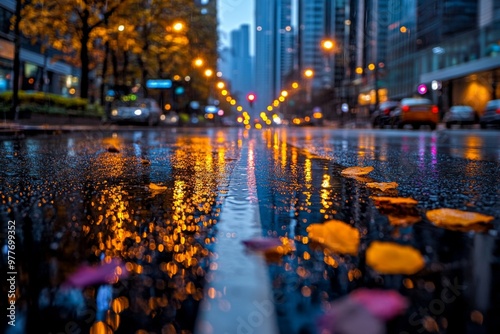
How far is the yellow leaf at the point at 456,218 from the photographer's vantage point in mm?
2947

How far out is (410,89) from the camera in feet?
218

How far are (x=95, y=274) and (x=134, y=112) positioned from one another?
107 feet

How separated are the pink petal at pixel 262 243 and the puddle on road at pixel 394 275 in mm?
104

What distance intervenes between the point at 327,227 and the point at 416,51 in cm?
6526

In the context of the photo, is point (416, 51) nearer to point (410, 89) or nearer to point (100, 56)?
point (410, 89)

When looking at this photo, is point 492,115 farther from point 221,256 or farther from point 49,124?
point 221,256

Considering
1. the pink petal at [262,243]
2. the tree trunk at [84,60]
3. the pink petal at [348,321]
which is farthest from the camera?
the tree trunk at [84,60]

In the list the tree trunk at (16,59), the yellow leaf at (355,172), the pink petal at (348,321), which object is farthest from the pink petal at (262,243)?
the tree trunk at (16,59)

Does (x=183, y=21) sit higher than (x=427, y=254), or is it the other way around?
(x=183, y=21)

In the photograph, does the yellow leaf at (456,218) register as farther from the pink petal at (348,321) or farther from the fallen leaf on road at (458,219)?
the pink petal at (348,321)

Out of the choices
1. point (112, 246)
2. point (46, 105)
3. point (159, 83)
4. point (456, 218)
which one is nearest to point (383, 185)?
point (456, 218)

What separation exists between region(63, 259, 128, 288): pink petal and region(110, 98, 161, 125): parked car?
3220 cm

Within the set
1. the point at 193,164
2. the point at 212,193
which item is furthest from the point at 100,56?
the point at 212,193

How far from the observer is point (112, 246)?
2436mm
